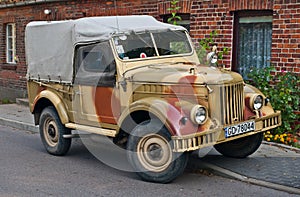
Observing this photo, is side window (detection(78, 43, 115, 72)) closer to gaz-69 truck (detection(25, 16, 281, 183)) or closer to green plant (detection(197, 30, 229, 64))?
gaz-69 truck (detection(25, 16, 281, 183))

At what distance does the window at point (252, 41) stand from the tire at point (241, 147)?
267cm

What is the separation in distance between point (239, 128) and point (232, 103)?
35 cm

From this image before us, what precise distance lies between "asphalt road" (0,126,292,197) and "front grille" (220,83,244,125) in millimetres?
866

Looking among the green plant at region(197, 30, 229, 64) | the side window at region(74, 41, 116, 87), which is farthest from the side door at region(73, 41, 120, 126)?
the green plant at region(197, 30, 229, 64)

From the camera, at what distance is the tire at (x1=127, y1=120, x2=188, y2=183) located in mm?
6617

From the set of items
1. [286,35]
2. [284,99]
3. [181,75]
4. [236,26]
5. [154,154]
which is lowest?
[154,154]

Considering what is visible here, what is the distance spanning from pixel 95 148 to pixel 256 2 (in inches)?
162

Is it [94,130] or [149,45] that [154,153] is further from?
[149,45]

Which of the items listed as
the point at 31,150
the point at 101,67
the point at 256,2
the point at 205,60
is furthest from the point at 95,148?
the point at 256,2

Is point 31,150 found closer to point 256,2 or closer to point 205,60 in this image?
point 205,60

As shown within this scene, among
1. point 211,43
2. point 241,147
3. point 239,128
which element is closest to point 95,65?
point 239,128

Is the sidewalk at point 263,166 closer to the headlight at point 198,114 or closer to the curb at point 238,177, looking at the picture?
the curb at point 238,177

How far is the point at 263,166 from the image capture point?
7.45 meters

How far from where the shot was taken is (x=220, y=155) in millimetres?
8258
